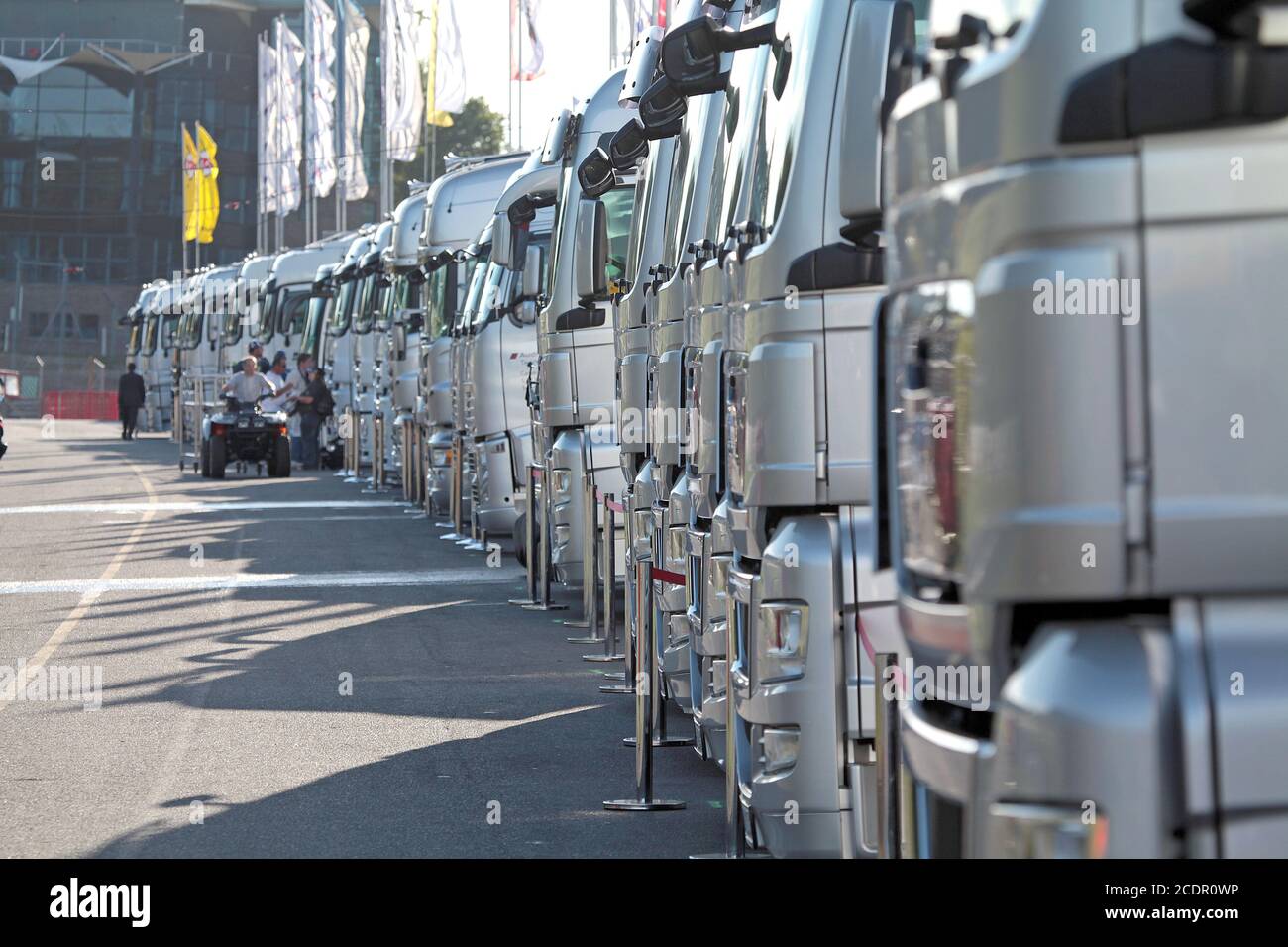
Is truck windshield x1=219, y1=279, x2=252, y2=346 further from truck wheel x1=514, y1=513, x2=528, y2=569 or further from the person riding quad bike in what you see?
truck wheel x1=514, y1=513, x2=528, y2=569

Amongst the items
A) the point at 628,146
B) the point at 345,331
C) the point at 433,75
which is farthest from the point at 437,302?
the point at 433,75

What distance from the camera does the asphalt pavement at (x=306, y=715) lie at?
7465 mm

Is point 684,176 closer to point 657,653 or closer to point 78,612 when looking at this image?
point 657,653

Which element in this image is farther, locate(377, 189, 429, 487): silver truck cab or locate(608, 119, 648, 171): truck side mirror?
locate(377, 189, 429, 487): silver truck cab

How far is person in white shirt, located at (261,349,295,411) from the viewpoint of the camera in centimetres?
3366

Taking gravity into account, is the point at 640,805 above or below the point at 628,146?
below

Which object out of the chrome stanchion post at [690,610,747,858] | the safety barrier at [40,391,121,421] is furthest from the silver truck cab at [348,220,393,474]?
the safety barrier at [40,391,121,421]

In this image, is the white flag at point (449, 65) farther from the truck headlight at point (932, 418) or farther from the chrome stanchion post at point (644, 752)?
the truck headlight at point (932, 418)

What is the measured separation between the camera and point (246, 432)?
31.6 meters

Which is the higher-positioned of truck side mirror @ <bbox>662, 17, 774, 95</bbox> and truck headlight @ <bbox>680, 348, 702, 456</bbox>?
truck side mirror @ <bbox>662, 17, 774, 95</bbox>

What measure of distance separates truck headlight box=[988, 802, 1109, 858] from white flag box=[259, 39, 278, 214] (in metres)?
52.2

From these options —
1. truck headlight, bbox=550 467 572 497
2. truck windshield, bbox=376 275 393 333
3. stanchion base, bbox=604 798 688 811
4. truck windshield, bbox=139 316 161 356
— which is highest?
truck windshield, bbox=139 316 161 356

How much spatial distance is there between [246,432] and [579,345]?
18780 millimetres
